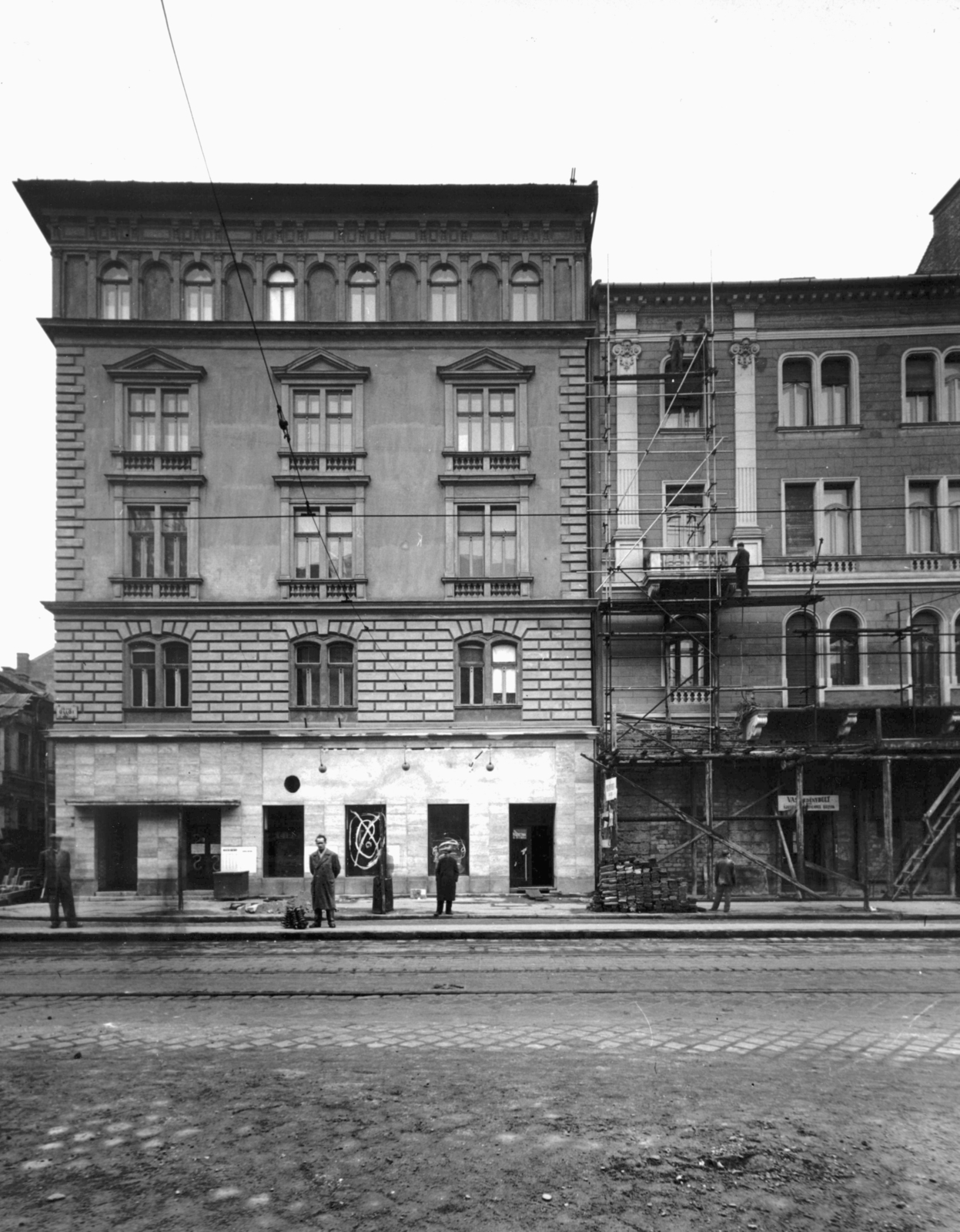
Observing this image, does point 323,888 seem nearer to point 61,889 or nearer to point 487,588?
point 61,889

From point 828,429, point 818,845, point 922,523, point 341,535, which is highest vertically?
point 828,429

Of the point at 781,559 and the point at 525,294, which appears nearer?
the point at 781,559

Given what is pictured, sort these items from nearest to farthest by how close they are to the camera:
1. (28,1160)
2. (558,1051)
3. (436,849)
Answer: (28,1160) → (558,1051) → (436,849)

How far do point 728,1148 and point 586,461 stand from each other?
21626 millimetres

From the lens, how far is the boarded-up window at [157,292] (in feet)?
86.8

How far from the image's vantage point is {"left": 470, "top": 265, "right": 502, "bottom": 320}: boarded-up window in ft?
87.8

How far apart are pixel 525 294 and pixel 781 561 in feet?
33.8

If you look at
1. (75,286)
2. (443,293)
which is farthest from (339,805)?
(75,286)

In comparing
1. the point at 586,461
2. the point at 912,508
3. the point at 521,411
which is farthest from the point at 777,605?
the point at 521,411

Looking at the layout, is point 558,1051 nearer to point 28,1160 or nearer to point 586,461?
point 28,1160

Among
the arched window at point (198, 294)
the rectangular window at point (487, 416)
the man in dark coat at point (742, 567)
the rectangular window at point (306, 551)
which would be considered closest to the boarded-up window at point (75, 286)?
the arched window at point (198, 294)

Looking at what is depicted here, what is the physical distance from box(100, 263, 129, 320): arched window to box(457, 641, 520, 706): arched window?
1320cm

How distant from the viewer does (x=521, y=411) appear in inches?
1043

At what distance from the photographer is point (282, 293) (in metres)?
26.7
